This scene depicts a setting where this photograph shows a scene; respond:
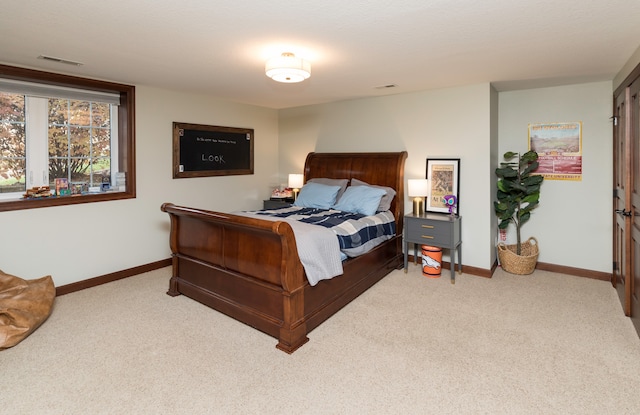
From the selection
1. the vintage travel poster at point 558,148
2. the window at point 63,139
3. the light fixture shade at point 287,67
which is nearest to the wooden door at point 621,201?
the vintage travel poster at point 558,148

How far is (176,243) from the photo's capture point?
3562 mm

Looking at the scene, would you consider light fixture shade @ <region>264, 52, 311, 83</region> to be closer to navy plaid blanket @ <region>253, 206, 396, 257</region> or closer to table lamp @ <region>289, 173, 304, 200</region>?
navy plaid blanket @ <region>253, 206, 396, 257</region>

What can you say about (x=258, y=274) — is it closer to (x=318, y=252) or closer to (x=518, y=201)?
(x=318, y=252)

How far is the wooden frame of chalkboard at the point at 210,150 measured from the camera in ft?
15.0

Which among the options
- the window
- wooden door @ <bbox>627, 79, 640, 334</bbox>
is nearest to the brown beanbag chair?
the window

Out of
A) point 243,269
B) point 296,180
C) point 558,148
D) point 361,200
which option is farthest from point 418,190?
point 243,269

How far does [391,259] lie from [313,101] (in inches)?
98.1

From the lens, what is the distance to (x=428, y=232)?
4.06 meters

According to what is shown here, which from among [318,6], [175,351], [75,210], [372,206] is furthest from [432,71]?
[75,210]

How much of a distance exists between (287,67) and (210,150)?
256cm

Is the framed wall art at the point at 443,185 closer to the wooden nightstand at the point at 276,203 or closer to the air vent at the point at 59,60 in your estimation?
the wooden nightstand at the point at 276,203

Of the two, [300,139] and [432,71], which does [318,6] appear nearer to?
[432,71]

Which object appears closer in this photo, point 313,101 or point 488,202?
point 488,202

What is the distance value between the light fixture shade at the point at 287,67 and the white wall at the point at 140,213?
7.19ft
